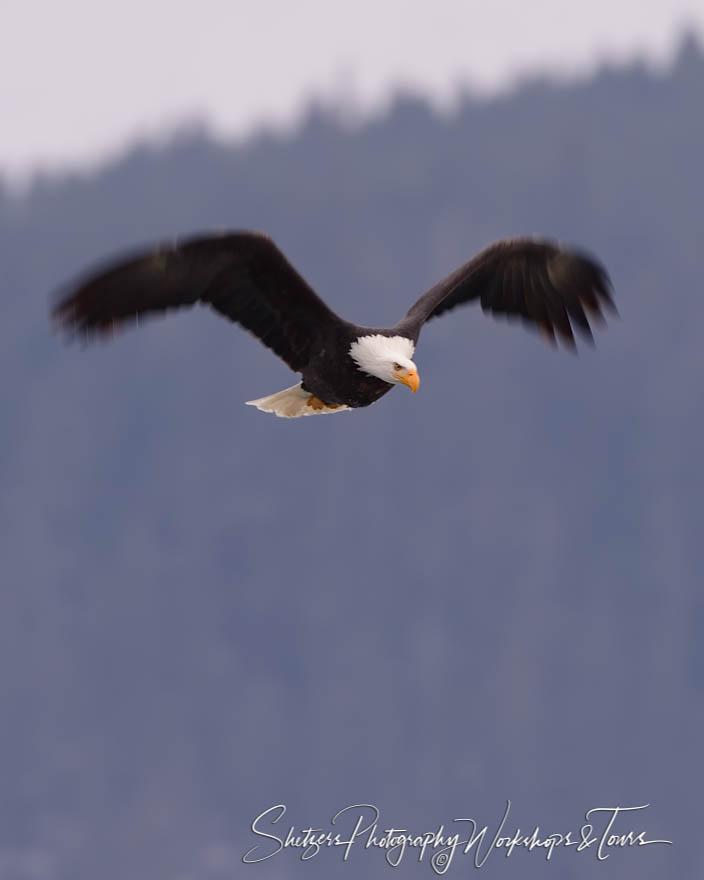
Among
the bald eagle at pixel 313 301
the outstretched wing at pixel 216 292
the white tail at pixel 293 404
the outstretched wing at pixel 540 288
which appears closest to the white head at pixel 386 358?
the bald eagle at pixel 313 301

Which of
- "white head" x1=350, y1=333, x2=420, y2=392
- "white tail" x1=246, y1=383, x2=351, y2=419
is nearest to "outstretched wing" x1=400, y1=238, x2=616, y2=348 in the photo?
"white tail" x1=246, y1=383, x2=351, y2=419

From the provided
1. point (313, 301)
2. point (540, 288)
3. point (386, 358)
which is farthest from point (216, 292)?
point (540, 288)

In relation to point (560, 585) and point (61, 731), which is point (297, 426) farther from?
point (61, 731)

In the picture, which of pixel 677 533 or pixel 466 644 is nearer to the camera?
pixel 677 533

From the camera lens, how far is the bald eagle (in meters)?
10.7

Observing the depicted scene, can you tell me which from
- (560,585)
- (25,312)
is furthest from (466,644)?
(25,312)

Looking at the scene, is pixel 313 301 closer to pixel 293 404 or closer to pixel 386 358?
pixel 386 358

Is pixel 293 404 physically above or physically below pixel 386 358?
below

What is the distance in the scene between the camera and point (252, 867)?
7462 cm

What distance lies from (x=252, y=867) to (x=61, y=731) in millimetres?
16085

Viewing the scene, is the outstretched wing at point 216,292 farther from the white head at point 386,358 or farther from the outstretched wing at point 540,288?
the outstretched wing at point 540,288

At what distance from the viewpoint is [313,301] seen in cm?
1131

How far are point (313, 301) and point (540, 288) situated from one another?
6.42 feet

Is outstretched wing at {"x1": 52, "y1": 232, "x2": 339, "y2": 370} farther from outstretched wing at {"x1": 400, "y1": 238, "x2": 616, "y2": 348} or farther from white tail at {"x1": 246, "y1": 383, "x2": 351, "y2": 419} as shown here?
outstretched wing at {"x1": 400, "y1": 238, "x2": 616, "y2": 348}
